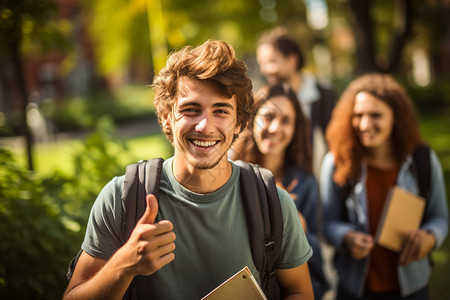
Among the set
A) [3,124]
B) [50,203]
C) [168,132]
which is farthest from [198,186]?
[3,124]

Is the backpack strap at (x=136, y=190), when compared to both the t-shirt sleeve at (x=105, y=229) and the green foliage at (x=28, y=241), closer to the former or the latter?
the t-shirt sleeve at (x=105, y=229)

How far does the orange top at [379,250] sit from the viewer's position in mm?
2596

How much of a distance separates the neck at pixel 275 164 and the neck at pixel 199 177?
3.22ft

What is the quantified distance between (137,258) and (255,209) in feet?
1.70

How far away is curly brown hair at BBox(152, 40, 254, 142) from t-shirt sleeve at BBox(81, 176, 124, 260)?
16.1 inches

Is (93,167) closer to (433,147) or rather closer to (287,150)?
(287,150)

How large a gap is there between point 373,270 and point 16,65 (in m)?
3.49

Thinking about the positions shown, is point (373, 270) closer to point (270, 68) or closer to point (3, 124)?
point (270, 68)

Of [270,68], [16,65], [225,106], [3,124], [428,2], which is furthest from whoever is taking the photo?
[428,2]

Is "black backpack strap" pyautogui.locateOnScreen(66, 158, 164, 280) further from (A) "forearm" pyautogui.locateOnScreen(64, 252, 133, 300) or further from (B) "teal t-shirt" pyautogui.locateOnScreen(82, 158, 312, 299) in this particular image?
(A) "forearm" pyautogui.locateOnScreen(64, 252, 133, 300)

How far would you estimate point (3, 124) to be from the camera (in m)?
2.95

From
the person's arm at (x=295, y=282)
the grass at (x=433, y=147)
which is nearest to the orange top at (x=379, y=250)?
the person's arm at (x=295, y=282)

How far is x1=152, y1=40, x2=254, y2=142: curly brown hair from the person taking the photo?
1573 millimetres

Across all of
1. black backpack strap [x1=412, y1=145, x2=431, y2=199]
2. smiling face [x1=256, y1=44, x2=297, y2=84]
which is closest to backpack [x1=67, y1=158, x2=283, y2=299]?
black backpack strap [x1=412, y1=145, x2=431, y2=199]
